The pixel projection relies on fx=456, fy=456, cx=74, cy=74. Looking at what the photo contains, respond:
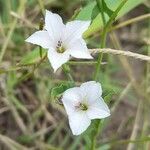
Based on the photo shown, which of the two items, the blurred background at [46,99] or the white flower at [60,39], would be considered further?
the blurred background at [46,99]

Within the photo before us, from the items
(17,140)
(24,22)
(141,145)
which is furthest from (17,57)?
(141,145)

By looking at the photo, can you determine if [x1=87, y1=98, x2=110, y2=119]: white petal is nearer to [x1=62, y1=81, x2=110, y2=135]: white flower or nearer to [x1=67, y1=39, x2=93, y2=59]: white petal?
[x1=62, y1=81, x2=110, y2=135]: white flower

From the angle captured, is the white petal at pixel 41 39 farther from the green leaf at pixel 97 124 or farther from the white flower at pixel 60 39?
the green leaf at pixel 97 124

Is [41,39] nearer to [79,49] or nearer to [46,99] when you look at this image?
[79,49]

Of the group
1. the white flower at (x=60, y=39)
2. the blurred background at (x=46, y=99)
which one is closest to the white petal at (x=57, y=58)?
the white flower at (x=60, y=39)

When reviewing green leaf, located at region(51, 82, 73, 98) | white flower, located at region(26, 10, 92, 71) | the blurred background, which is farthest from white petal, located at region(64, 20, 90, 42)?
the blurred background

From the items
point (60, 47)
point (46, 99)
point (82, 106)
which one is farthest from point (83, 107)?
point (46, 99)
